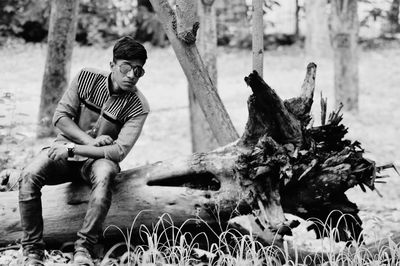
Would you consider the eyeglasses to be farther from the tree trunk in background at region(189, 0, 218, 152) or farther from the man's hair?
the tree trunk in background at region(189, 0, 218, 152)

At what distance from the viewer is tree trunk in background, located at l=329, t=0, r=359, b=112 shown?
1418 centimetres

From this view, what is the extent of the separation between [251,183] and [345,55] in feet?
31.8

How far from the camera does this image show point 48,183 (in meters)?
5.15

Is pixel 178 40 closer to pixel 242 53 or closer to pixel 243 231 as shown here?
pixel 243 231

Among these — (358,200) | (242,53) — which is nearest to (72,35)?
(358,200)

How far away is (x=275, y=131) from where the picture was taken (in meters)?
5.41

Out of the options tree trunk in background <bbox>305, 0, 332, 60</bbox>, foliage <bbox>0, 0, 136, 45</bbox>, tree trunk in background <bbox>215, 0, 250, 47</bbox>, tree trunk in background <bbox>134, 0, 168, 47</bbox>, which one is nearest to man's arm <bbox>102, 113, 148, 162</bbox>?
tree trunk in background <bbox>305, 0, 332, 60</bbox>

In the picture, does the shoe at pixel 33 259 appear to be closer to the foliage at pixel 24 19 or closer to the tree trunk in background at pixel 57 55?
the tree trunk in background at pixel 57 55

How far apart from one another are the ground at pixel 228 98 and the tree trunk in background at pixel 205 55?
1164 mm

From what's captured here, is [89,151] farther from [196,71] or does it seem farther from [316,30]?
[316,30]

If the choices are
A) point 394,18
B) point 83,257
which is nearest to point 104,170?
point 83,257

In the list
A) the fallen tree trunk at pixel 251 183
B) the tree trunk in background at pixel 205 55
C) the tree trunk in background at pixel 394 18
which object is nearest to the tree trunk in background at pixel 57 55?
the tree trunk in background at pixel 205 55

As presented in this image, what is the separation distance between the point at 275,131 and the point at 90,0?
17143 millimetres

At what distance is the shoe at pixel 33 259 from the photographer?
477 cm
